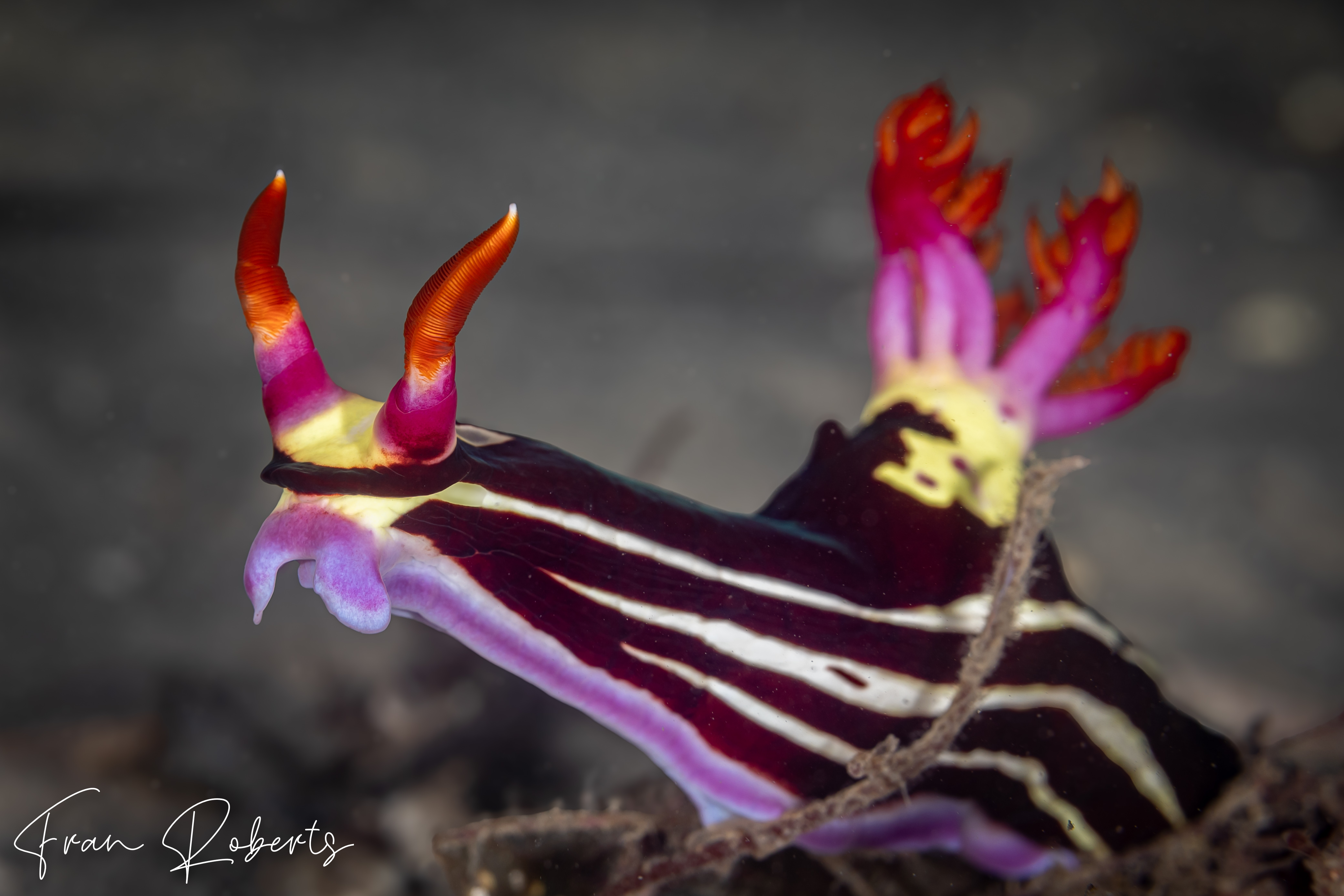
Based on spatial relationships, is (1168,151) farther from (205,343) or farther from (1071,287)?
(205,343)

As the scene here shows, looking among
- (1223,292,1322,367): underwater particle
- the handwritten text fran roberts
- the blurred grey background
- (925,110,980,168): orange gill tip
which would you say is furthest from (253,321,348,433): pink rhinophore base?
(1223,292,1322,367): underwater particle

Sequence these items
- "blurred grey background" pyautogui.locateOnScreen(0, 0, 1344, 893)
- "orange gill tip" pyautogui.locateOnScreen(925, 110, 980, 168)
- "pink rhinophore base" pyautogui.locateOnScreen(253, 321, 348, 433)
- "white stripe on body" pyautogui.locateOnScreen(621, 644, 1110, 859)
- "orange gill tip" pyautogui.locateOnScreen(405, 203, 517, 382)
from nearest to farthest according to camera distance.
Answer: "orange gill tip" pyautogui.locateOnScreen(405, 203, 517, 382) < "pink rhinophore base" pyautogui.locateOnScreen(253, 321, 348, 433) < "white stripe on body" pyautogui.locateOnScreen(621, 644, 1110, 859) < "orange gill tip" pyautogui.locateOnScreen(925, 110, 980, 168) < "blurred grey background" pyautogui.locateOnScreen(0, 0, 1344, 893)

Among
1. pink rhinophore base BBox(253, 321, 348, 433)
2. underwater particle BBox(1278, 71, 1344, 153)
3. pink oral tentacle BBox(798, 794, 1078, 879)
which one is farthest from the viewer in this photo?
underwater particle BBox(1278, 71, 1344, 153)

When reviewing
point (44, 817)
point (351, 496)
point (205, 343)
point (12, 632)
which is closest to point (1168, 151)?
point (351, 496)

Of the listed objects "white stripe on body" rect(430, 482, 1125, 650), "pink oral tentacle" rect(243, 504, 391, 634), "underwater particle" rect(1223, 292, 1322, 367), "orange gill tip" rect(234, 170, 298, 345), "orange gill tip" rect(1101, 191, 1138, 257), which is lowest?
"pink oral tentacle" rect(243, 504, 391, 634)

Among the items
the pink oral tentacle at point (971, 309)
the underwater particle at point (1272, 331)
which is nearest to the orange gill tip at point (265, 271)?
the pink oral tentacle at point (971, 309)

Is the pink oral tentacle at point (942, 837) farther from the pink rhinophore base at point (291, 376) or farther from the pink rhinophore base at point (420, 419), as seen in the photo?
the pink rhinophore base at point (291, 376)

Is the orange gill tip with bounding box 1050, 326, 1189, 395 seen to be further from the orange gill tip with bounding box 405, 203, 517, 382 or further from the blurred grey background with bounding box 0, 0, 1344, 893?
the orange gill tip with bounding box 405, 203, 517, 382
